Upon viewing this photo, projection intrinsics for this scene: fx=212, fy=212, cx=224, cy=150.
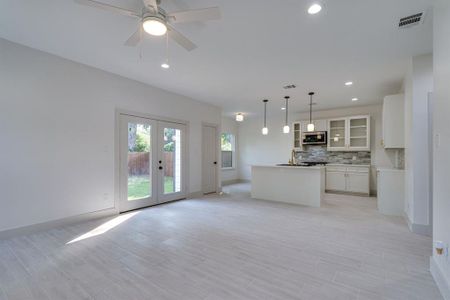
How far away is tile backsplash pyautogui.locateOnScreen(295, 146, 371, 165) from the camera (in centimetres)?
665

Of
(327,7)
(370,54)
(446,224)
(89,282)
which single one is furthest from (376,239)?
(89,282)

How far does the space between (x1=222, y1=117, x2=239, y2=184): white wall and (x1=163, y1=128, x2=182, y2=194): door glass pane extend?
331cm

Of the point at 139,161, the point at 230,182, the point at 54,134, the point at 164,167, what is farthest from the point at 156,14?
the point at 230,182

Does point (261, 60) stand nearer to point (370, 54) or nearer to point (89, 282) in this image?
point (370, 54)

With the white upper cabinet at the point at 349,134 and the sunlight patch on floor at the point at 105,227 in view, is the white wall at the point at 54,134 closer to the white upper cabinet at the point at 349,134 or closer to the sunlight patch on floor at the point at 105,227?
the sunlight patch on floor at the point at 105,227

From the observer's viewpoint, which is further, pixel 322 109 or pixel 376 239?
pixel 322 109

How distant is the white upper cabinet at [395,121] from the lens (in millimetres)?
4332

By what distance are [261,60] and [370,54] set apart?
1650 mm

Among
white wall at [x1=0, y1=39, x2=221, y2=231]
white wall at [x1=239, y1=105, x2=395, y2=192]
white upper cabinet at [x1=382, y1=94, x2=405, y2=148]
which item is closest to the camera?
white wall at [x1=0, y1=39, x2=221, y2=231]

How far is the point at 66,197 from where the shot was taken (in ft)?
11.7

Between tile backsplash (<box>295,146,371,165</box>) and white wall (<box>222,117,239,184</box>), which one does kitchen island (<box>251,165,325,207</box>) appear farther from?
white wall (<box>222,117,239,184</box>)

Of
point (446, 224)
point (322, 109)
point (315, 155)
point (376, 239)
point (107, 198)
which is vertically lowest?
point (376, 239)

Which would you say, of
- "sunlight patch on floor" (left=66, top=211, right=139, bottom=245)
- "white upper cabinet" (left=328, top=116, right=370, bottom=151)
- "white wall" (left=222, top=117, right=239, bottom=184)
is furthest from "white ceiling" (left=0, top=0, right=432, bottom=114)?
"white wall" (left=222, top=117, right=239, bottom=184)

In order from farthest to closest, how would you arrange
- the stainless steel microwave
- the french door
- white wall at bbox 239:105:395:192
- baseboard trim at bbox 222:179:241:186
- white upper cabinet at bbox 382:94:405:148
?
baseboard trim at bbox 222:179:241:186 → the stainless steel microwave → white wall at bbox 239:105:395:192 → the french door → white upper cabinet at bbox 382:94:405:148
